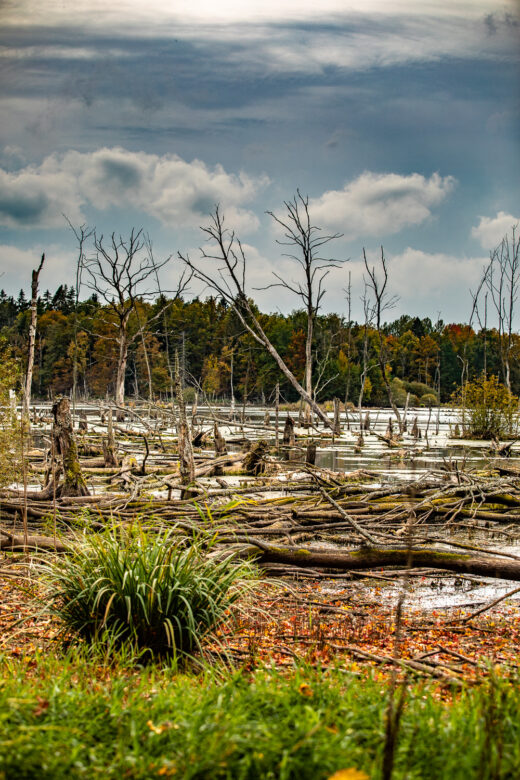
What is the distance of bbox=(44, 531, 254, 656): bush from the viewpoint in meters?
4.39

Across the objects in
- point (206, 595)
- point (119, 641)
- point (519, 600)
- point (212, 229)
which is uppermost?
point (212, 229)

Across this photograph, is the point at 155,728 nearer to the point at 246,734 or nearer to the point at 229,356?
the point at 246,734

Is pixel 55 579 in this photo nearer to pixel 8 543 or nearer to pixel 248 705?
pixel 248 705

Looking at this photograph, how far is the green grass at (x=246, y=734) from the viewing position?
2.10m

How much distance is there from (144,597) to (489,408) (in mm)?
31766

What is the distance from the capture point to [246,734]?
89.7 inches

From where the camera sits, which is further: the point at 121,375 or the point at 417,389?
the point at 417,389

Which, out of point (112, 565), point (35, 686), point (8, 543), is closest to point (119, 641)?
point (112, 565)

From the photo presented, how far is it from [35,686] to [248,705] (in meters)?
1.08

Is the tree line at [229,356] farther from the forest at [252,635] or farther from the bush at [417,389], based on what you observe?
the forest at [252,635]

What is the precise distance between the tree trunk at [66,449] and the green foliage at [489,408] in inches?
991

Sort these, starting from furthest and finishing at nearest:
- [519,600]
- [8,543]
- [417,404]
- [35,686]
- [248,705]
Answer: [417,404]
[8,543]
[519,600]
[35,686]
[248,705]

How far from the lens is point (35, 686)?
3.07m

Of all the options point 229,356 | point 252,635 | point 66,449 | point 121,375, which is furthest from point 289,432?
point 229,356
